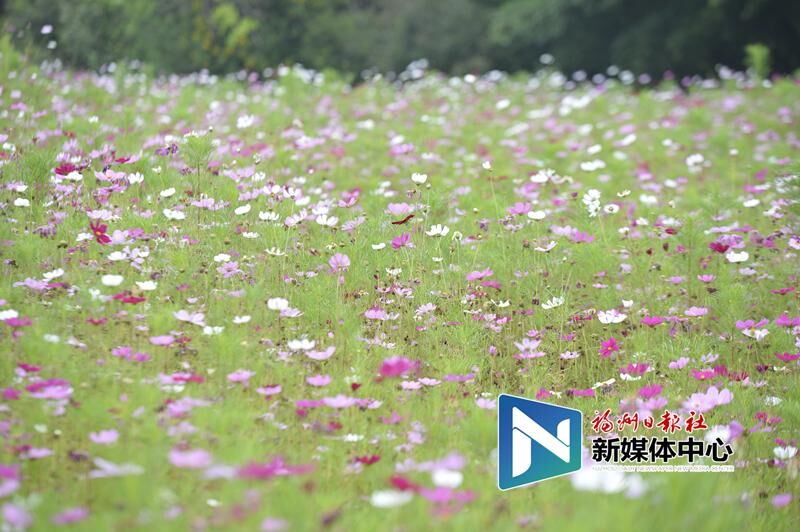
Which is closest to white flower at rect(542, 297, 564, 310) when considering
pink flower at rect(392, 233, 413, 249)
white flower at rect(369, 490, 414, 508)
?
pink flower at rect(392, 233, 413, 249)

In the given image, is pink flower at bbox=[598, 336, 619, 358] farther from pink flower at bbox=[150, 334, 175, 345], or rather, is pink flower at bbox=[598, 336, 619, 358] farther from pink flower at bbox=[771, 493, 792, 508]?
pink flower at bbox=[150, 334, 175, 345]

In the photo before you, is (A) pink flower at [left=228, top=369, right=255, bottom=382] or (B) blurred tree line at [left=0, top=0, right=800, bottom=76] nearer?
(A) pink flower at [left=228, top=369, right=255, bottom=382]

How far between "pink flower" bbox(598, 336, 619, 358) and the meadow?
0.05 ft

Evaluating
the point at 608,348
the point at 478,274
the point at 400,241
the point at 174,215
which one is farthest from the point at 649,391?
the point at 174,215

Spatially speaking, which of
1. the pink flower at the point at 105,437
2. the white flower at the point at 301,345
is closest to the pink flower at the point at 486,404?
the white flower at the point at 301,345

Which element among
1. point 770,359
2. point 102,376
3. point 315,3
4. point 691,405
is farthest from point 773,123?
point 315,3

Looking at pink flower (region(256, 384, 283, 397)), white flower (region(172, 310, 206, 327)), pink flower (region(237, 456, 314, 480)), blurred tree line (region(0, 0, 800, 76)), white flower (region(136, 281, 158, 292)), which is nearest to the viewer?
pink flower (region(237, 456, 314, 480))

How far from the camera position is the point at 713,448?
2518mm

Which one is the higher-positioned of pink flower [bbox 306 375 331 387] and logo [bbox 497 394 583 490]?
pink flower [bbox 306 375 331 387]

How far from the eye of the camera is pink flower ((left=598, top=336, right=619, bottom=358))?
312 centimetres

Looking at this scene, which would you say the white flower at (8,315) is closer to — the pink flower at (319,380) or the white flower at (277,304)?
the white flower at (277,304)

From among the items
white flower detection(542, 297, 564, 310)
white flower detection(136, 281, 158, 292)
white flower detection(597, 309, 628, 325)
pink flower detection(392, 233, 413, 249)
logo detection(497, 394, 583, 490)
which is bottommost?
white flower detection(597, 309, 628, 325)

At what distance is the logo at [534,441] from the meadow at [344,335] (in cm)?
5

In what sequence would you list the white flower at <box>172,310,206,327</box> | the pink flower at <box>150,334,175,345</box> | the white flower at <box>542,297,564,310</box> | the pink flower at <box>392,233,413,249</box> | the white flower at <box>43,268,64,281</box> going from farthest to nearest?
the pink flower at <box>392,233,413,249</box> < the white flower at <box>542,297,564,310</box> < the white flower at <box>43,268,64,281</box> < the white flower at <box>172,310,206,327</box> < the pink flower at <box>150,334,175,345</box>
